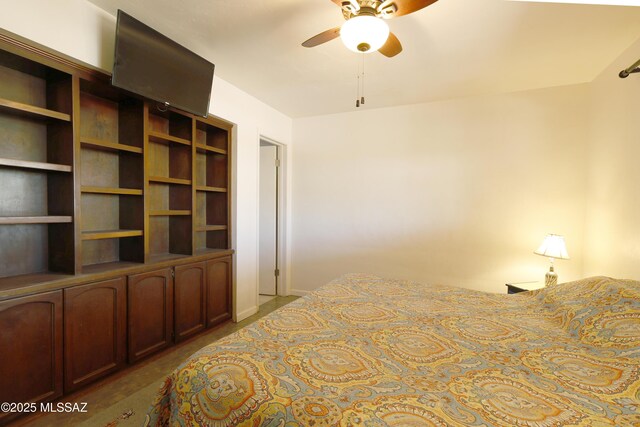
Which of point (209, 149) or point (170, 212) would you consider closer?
point (170, 212)

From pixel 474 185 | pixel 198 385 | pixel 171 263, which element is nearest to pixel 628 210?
pixel 474 185

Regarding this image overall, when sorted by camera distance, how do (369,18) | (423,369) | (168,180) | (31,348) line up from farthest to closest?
(168,180) → (31,348) → (369,18) → (423,369)

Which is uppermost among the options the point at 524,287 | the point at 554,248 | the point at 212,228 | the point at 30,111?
the point at 30,111

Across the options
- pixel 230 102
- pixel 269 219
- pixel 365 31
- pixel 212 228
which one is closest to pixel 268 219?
pixel 269 219

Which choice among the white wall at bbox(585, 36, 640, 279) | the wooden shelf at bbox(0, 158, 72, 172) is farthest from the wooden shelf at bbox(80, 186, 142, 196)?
the white wall at bbox(585, 36, 640, 279)

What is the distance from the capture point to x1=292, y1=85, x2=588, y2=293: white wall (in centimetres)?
284

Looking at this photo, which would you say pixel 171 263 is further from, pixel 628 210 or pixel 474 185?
pixel 628 210

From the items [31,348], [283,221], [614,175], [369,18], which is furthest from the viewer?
[283,221]

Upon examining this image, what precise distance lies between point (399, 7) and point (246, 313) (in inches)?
122

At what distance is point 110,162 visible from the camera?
223 centimetres

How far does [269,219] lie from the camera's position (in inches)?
157

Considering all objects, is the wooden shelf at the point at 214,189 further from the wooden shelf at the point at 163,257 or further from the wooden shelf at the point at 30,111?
the wooden shelf at the point at 30,111

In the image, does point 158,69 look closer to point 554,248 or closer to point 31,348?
point 31,348

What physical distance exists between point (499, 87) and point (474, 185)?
102 centimetres
